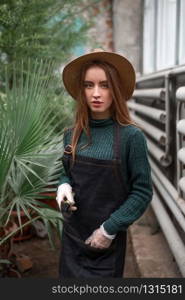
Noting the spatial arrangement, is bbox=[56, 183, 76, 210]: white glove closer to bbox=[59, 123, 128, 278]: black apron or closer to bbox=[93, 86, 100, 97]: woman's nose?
bbox=[59, 123, 128, 278]: black apron

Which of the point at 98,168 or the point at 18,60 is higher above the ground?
the point at 18,60

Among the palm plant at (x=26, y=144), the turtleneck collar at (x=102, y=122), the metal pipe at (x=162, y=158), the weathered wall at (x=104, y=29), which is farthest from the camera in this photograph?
the weathered wall at (x=104, y=29)

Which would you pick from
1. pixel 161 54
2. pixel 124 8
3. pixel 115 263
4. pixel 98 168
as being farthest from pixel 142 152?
pixel 124 8

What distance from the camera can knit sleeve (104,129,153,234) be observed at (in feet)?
5.25

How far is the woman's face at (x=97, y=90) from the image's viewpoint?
1.65 m

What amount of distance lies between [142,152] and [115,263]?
495 millimetres

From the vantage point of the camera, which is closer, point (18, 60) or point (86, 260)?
point (86, 260)

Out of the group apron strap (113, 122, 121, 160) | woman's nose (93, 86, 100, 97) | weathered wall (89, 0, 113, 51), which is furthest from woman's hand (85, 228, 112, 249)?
weathered wall (89, 0, 113, 51)

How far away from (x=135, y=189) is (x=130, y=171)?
0.08m

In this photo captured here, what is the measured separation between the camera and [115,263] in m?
1.76

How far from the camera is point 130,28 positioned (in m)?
5.85

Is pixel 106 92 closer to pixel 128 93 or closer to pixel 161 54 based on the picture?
pixel 128 93

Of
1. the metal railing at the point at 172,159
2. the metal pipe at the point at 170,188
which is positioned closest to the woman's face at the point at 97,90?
the metal railing at the point at 172,159

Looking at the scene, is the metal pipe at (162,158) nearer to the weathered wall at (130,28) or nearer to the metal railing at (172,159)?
the metal railing at (172,159)
